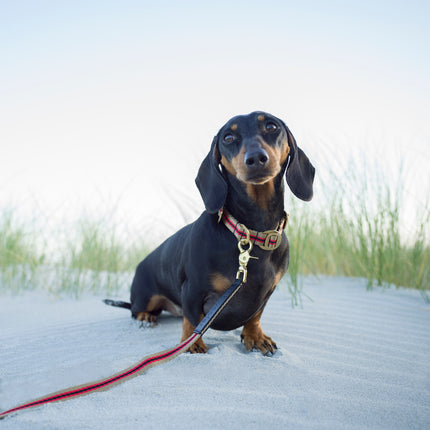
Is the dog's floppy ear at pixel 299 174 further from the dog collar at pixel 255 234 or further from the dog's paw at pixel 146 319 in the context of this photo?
the dog's paw at pixel 146 319

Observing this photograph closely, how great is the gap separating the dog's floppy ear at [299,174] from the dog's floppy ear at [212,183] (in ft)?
1.33

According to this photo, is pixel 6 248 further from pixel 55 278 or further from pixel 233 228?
pixel 233 228

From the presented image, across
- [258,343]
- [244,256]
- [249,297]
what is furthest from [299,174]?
[258,343]

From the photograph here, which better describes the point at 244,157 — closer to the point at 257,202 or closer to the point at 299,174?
the point at 257,202

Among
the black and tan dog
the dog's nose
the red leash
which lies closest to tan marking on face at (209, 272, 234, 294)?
the black and tan dog

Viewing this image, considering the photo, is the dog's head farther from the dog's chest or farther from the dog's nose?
the dog's chest

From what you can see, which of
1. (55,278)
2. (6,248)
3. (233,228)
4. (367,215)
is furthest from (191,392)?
(6,248)

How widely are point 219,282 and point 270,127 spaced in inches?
37.3

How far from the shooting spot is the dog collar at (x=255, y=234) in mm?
2209

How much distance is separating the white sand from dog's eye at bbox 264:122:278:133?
1.29 m

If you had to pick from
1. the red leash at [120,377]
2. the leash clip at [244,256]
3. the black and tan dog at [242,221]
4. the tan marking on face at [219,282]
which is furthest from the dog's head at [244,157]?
the red leash at [120,377]

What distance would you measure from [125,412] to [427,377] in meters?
1.57

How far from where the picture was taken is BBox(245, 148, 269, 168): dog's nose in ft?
6.61

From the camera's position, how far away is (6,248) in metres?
5.43
